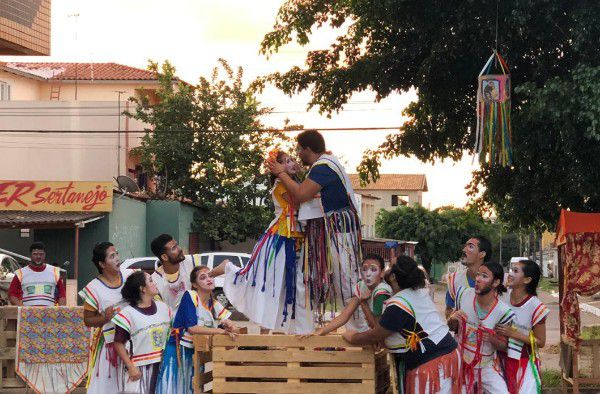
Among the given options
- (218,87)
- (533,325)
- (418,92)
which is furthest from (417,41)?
(218,87)

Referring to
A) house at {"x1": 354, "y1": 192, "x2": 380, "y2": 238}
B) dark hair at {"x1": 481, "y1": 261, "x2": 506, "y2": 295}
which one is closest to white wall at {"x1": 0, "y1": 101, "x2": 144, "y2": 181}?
dark hair at {"x1": 481, "y1": 261, "x2": 506, "y2": 295}

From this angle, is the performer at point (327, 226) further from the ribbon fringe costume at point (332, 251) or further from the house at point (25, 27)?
the house at point (25, 27)

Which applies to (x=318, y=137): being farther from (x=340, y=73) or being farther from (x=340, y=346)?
(x=340, y=73)

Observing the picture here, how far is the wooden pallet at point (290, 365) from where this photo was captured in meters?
7.79

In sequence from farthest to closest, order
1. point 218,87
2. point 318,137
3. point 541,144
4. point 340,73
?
point 218,87 < point 340,73 < point 541,144 < point 318,137

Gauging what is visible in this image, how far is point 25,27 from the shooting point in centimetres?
1792

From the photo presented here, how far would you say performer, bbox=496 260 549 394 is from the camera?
8.87 meters

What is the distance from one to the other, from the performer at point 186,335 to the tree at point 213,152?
35579 mm

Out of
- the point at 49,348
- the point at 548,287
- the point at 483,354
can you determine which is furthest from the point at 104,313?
the point at 548,287

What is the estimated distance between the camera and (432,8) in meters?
16.2

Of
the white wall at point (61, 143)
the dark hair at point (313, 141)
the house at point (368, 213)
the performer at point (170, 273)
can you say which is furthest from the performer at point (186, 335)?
the house at point (368, 213)

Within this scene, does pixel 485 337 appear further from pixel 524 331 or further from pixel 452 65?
pixel 452 65

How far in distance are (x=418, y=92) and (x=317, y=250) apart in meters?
9.59

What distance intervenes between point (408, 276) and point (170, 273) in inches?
108
